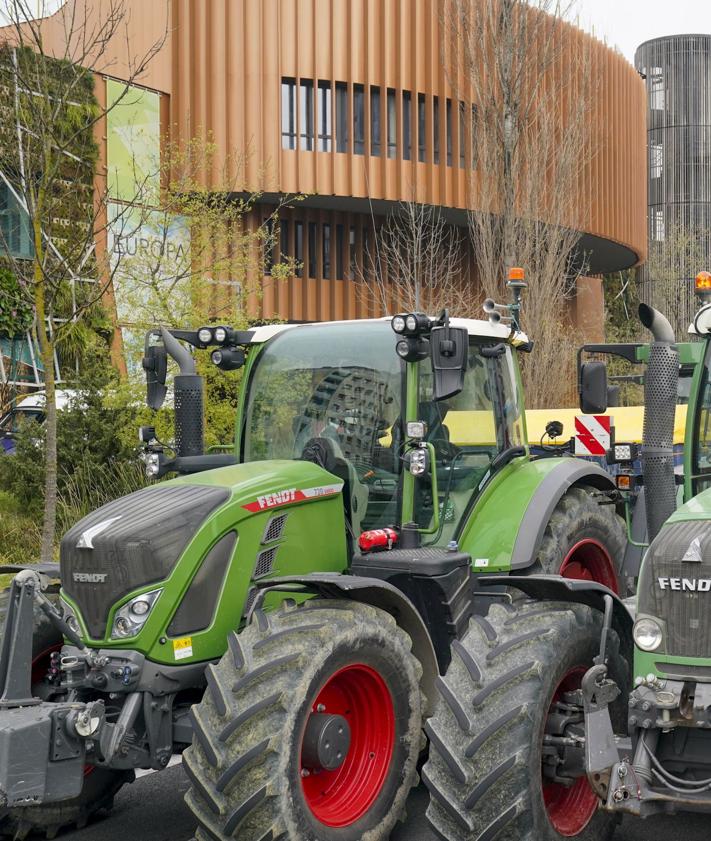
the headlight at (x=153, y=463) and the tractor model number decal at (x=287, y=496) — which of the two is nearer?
the tractor model number decal at (x=287, y=496)

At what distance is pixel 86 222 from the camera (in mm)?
12531

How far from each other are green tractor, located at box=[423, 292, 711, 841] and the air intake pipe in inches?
90.9

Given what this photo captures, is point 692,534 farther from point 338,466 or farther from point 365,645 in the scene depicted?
point 338,466

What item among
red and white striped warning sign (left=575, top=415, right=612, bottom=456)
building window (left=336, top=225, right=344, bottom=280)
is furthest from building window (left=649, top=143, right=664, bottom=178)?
red and white striped warning sign (left=575, top=415, right=612, bottom=456)

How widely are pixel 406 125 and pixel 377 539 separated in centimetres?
2494

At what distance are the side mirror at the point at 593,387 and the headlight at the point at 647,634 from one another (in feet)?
8.61

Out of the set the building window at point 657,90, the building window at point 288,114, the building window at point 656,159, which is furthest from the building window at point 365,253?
the building window at point 657,90

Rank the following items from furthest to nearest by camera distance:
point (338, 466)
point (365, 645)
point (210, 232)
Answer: point (210, 232) < point (338, 466) < point (365, 645)

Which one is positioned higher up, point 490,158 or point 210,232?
point 490,158

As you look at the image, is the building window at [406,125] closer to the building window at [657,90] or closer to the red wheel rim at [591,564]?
the red wheel rim at [591,564]

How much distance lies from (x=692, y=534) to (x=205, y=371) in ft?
34.4

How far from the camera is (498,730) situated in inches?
168

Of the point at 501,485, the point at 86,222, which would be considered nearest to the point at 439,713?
the point at 501,485

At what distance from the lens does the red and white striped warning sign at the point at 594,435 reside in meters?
13.2
